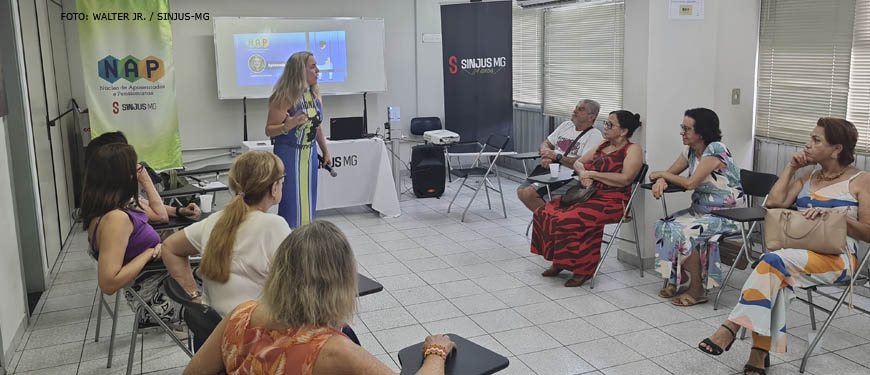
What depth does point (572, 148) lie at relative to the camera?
6285 millimetres

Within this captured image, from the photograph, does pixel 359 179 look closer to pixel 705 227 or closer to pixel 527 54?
pixel 527 54

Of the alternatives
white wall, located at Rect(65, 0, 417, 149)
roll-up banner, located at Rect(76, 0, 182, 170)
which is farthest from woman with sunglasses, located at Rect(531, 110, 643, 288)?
white wall, located at Rect(65, 0, 417, 149)

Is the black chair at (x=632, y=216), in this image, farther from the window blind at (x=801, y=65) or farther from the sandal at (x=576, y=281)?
the window blind at (x=801, y=65)

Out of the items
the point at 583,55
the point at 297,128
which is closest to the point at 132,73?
the point at 297,128

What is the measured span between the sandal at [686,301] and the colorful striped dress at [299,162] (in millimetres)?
2440

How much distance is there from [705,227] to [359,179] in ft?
12.1

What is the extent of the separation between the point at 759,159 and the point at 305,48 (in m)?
5.24

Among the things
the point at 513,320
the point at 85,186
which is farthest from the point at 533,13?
the point at 85,186

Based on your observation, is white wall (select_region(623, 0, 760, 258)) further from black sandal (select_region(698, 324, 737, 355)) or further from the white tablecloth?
the white tablecloth

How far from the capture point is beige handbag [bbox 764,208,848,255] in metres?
3.69

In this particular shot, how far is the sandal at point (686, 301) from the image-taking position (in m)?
4.62

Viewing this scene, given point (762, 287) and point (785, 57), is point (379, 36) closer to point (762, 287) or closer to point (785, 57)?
point (785, 57)

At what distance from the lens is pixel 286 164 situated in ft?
16.1

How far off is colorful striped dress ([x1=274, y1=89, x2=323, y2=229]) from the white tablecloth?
2195mm
